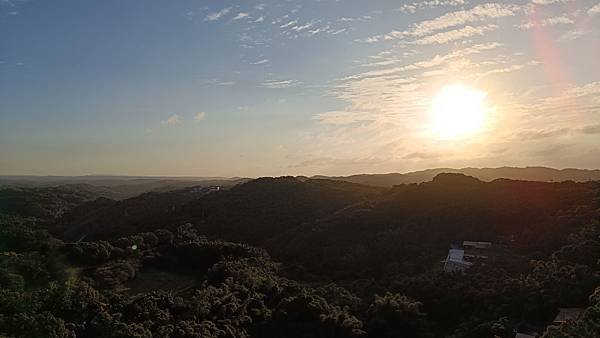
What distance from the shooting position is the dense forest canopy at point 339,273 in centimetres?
1531

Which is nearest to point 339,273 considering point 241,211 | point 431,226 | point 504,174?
point 431,226

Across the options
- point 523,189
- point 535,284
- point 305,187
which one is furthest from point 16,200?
point 535,284

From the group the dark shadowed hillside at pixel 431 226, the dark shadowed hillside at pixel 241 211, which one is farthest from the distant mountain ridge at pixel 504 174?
the dark shadowed hillside at pixel 431 226

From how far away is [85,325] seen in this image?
14.1m

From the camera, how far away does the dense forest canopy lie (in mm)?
15312

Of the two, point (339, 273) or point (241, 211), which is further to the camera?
point (241, 211)

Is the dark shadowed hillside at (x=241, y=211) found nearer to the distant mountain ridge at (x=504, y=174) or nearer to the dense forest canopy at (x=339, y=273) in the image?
the dense forest canopy at (x=339, y=273)

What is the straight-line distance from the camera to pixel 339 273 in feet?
102

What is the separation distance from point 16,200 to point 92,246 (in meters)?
65.2

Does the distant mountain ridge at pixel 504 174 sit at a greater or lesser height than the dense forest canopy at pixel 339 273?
greater

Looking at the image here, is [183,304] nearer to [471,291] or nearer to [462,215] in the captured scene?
[471,291]

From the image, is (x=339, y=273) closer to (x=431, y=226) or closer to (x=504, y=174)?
(x=431, y=226)

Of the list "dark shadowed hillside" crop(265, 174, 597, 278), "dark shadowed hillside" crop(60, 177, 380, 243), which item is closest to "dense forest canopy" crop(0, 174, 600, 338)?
"dark shadowed hillside" crop(265, 174, 597, 278)

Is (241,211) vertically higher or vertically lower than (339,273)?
higher
